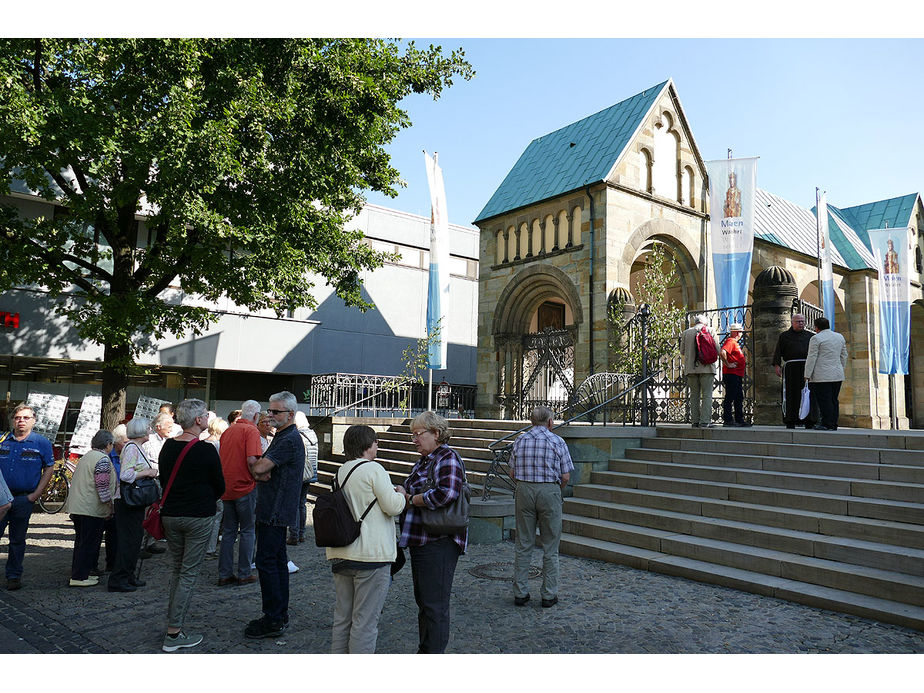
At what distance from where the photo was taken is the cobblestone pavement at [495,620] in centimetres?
491

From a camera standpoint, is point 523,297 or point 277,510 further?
point 523,297

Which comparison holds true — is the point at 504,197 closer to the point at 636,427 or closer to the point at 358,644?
the point at 636,427

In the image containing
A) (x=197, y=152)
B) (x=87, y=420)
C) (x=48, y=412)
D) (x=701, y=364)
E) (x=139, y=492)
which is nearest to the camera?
(x=139, y=492)

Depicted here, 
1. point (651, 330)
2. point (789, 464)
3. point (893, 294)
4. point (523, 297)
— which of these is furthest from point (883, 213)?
point (789, 464)

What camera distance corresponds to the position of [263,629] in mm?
5090

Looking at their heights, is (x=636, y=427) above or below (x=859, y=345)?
below

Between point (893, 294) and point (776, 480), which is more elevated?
point (893, 294)

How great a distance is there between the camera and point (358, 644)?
396 cm

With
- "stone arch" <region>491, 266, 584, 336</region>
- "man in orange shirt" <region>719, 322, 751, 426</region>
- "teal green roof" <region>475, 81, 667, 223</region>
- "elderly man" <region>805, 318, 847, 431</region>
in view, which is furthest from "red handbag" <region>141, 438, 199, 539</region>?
"teal green roof" <region>475, 81, 667, 223</region>

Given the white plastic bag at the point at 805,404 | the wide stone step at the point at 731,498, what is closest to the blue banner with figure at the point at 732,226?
the white plastic bag at the point at 805,404


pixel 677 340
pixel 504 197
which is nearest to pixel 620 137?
pixel 504 197

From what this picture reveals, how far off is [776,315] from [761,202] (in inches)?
557

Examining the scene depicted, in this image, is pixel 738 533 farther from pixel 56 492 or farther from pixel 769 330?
pixel 56 492

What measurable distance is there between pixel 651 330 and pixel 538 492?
31.5 ft
